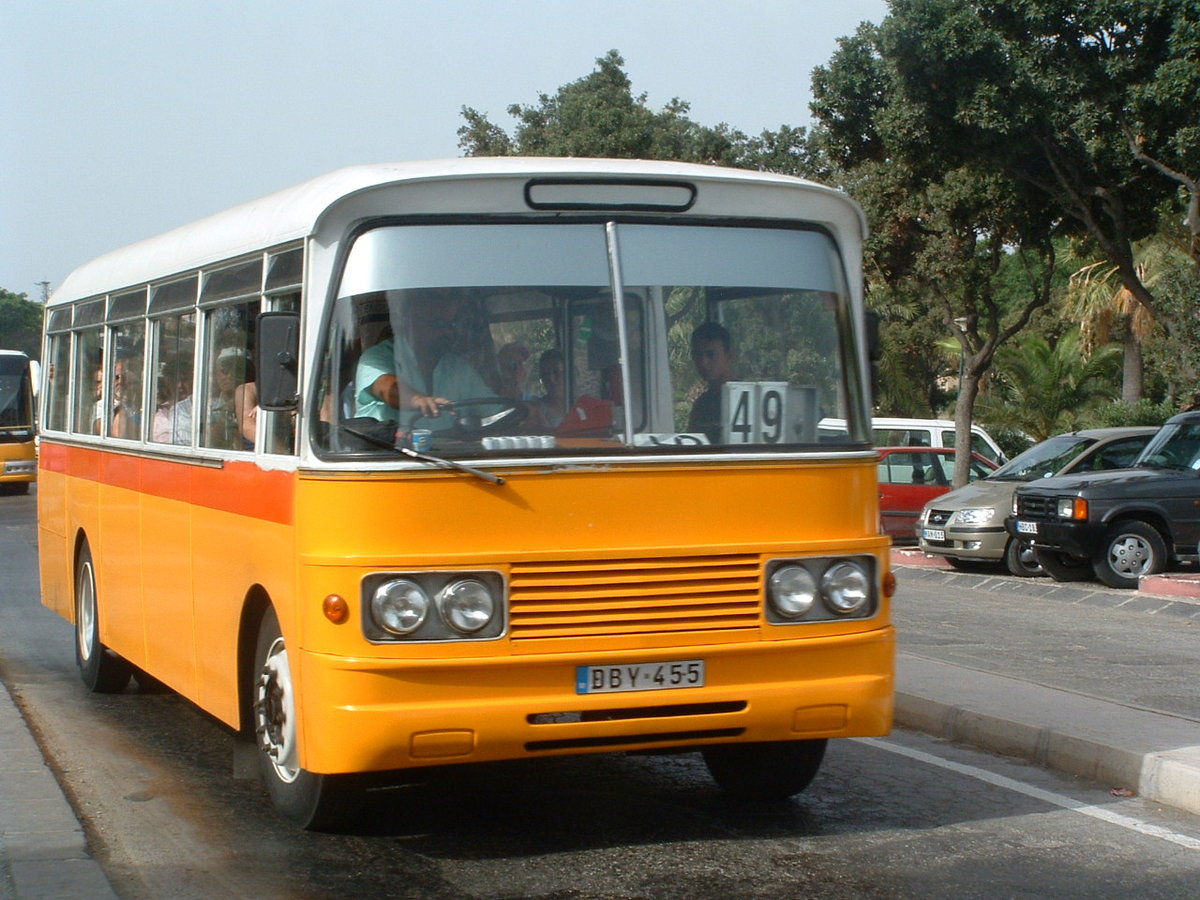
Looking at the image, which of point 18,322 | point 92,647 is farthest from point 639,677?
point 18,322

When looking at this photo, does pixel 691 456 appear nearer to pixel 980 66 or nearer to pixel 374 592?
pixel 374 592

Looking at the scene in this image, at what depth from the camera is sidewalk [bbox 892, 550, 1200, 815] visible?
7.44 m

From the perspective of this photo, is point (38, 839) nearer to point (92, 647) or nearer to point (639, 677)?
point (639, 677)

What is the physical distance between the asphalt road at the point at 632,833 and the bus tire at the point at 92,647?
1.18m

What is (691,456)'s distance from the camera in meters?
6.06

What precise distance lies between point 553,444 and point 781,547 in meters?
0.91

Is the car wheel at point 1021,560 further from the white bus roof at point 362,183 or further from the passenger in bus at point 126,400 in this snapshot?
the white bus roof at point 362,183

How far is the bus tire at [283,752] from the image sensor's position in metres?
6.24

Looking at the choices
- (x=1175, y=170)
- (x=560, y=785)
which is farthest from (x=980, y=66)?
(x=560, y=785)

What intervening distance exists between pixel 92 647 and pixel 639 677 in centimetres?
543

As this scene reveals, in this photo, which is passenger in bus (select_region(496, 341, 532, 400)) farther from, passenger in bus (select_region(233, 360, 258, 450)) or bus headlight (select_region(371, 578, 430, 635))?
passenger in bus (select_region(233, 360, 258, 450))

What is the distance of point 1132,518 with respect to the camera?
1755 centimetres

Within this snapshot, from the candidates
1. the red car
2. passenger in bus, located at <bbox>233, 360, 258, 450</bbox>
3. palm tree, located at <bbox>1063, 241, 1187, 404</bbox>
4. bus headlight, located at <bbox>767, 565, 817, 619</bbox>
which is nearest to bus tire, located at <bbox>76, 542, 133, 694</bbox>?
passenger in bus, located at <bbox>233, 360, 258, 450</bbox>

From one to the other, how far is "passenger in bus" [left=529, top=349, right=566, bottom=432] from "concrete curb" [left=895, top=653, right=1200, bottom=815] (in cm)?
326
